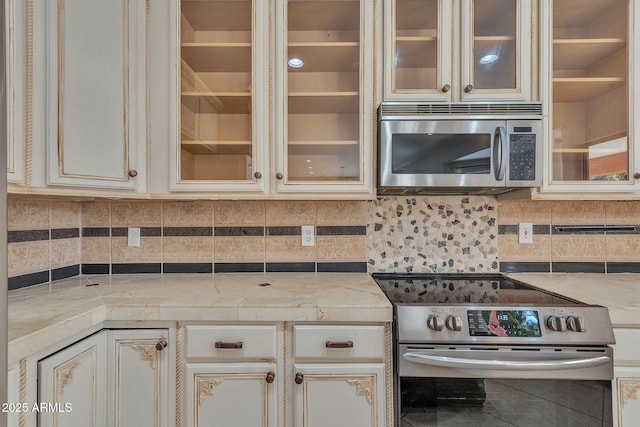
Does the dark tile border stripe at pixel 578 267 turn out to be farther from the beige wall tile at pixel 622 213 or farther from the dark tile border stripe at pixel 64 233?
the dark tile border stripe at pixel 64 233

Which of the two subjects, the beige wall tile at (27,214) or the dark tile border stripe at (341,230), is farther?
the dark tile border stripe at (341,230)

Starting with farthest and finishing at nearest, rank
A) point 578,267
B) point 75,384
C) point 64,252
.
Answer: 1. point 578,267
2. point 64,252
3. point 75,384

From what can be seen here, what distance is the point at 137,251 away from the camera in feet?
5.83

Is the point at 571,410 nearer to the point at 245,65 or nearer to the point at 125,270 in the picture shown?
the point at 245,65

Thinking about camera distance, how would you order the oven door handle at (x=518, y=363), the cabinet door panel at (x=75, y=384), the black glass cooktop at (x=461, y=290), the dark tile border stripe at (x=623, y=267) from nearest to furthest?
the cabinet door panel at (x=75, y=384), the oven door handle at (x=518, y=363), the black glass cooktop at (x=461, y=290), the dark tile border stripe at (x=623, y=267)

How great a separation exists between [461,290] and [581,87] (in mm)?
1095

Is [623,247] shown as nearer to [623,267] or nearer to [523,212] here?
[623,267]

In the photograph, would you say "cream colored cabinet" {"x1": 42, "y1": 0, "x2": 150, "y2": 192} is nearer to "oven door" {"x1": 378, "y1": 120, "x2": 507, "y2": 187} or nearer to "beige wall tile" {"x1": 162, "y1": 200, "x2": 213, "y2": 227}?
"beige wall tile" {"x1": 162, "y1": 200, "x2": 213, "y2": 227}

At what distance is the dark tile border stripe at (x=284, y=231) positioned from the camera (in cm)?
179

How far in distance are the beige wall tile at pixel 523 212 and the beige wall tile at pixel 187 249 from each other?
1618 mm

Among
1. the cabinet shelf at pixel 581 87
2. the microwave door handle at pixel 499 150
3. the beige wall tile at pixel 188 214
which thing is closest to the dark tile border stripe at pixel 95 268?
the beige wall tile at pixel 188 214

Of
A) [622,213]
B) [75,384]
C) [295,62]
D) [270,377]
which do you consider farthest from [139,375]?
[622,213]

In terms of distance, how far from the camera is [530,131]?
4.57ft

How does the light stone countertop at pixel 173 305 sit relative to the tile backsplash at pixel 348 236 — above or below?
below
